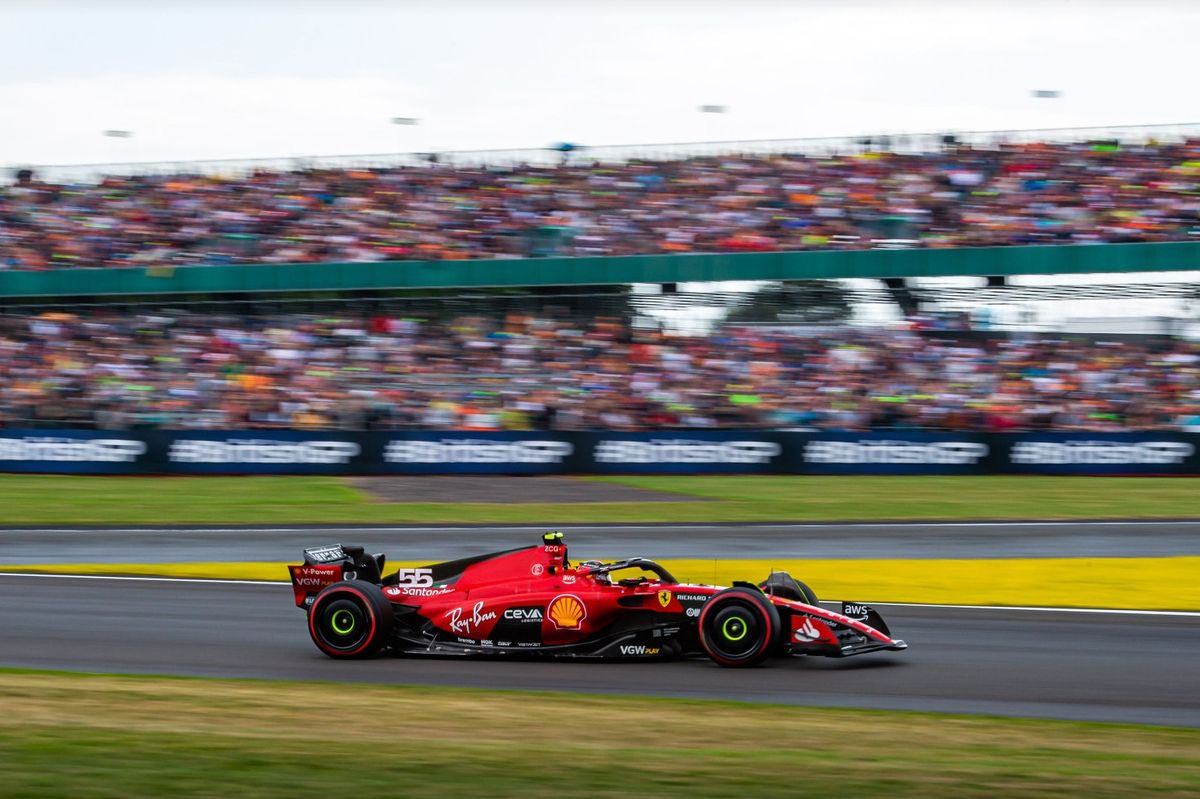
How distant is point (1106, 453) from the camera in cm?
2458

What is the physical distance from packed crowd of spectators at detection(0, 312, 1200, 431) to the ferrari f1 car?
51.7ft

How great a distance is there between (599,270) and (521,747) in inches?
868

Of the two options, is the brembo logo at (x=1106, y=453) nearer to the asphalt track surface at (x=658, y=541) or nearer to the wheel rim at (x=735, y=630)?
the asphalt track surface at (x=658, y=541)

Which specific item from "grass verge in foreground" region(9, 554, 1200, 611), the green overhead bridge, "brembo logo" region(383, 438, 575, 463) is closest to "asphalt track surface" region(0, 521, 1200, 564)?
"grass verge in foreground" region(9, 554, 1200, 611)

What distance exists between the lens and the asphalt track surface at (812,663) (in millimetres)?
7875

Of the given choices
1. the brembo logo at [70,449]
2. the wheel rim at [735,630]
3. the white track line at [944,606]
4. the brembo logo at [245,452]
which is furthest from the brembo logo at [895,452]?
the wheel rim at [735,630]

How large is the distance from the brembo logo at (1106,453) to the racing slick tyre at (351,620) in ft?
58.7

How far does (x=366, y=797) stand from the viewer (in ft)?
16.4

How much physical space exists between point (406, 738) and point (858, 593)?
7011 mm

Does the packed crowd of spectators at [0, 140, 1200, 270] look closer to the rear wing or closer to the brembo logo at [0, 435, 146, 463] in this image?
the brembo logo at [0, 435, 146, 463]

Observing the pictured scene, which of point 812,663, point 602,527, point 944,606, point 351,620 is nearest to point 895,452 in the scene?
point 602,527

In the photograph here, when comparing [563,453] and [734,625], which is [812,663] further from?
[563,453]

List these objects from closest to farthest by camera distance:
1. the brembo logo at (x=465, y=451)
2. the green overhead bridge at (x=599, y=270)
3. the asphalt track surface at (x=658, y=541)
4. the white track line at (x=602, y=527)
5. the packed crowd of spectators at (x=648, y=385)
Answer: the asphalt track surface at (x=658, y=541), the white track line at (x=602, y=527), the brembo logo at (x=465, y=451), the packed crowd of spectators at (x=648, y=385), the green overhead bridge at (x=599, y=270)

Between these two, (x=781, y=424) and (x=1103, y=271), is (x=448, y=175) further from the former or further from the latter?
(x=1103, y=271)
